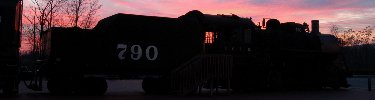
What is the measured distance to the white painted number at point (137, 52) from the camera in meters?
17.7

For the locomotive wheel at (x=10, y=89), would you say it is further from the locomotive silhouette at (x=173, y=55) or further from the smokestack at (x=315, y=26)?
the smokestack at (x=315, y=26)

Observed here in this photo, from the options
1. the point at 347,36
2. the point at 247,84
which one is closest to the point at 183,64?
the point at 247,84

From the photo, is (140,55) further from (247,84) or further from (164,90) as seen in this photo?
(247,84)

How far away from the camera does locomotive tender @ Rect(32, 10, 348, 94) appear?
1708cm

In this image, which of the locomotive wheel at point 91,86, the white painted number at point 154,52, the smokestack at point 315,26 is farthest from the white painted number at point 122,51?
the smokestack at point 315,26

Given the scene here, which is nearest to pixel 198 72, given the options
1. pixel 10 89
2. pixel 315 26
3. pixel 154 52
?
pixel 154 52

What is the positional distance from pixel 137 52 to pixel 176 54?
180 centimetres

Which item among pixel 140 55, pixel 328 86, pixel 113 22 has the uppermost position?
pixel 113 22

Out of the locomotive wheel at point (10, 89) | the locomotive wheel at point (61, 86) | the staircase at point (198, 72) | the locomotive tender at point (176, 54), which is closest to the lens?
the locomotive wheel at point (10, 89)

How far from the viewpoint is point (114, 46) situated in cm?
1758

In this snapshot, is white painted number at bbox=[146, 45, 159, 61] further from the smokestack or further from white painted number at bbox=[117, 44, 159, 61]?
the smokestack

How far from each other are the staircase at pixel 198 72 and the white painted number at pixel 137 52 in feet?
3.25

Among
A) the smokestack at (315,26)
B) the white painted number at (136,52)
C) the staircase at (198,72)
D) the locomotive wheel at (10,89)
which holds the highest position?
the smokestack at (315,26)

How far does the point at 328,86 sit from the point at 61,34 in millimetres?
13917
